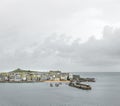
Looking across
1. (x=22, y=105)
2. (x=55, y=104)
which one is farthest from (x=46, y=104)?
(x=22, y=105)

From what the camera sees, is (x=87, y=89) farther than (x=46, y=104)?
Yes

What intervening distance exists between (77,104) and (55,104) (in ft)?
34.7

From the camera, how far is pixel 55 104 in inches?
4975

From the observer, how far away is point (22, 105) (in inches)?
4739

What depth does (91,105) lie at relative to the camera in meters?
121

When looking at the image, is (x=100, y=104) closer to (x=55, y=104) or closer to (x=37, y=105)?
(x=55, y=104)

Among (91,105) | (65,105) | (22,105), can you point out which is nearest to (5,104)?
(22,105)

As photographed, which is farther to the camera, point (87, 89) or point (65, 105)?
point (87, 89)

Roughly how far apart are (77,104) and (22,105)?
85.3 ft

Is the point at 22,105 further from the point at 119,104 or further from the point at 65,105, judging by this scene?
the point at 119,104

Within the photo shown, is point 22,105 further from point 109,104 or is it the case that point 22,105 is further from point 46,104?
point 109,104

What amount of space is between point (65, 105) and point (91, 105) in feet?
39.5

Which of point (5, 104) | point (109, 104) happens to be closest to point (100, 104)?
point (109, 104)

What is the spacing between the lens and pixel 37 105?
4749 inches
